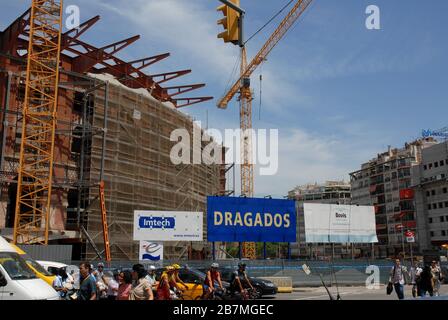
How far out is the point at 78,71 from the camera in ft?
140

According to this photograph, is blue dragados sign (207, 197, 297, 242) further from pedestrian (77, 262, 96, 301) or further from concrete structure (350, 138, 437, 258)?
→ concrete structure (350, 138, 437, 258)

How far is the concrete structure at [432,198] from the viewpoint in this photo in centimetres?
7912

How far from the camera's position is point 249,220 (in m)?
32.9

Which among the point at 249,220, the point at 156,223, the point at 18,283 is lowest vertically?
the point at 18,283

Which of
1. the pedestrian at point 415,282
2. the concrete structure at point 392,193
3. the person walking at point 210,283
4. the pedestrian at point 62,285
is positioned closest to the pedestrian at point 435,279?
the pedestrian at point 415,282

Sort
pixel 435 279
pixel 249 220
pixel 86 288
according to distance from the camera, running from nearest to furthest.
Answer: pixel 86 288
pixel 435 279
pixel 249 220

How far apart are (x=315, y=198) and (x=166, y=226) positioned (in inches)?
4673

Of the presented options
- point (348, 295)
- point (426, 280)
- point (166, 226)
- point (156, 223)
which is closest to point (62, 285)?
point (426, 280)

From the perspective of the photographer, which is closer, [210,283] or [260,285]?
[210,283]

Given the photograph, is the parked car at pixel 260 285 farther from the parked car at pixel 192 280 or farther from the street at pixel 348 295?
the parked car at pixel 192 280

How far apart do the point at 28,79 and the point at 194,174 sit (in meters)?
20.9

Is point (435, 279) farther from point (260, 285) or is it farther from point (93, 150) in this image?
point (93, 150)

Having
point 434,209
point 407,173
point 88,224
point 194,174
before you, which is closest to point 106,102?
point 88,224

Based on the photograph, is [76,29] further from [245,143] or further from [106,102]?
[245,143]
